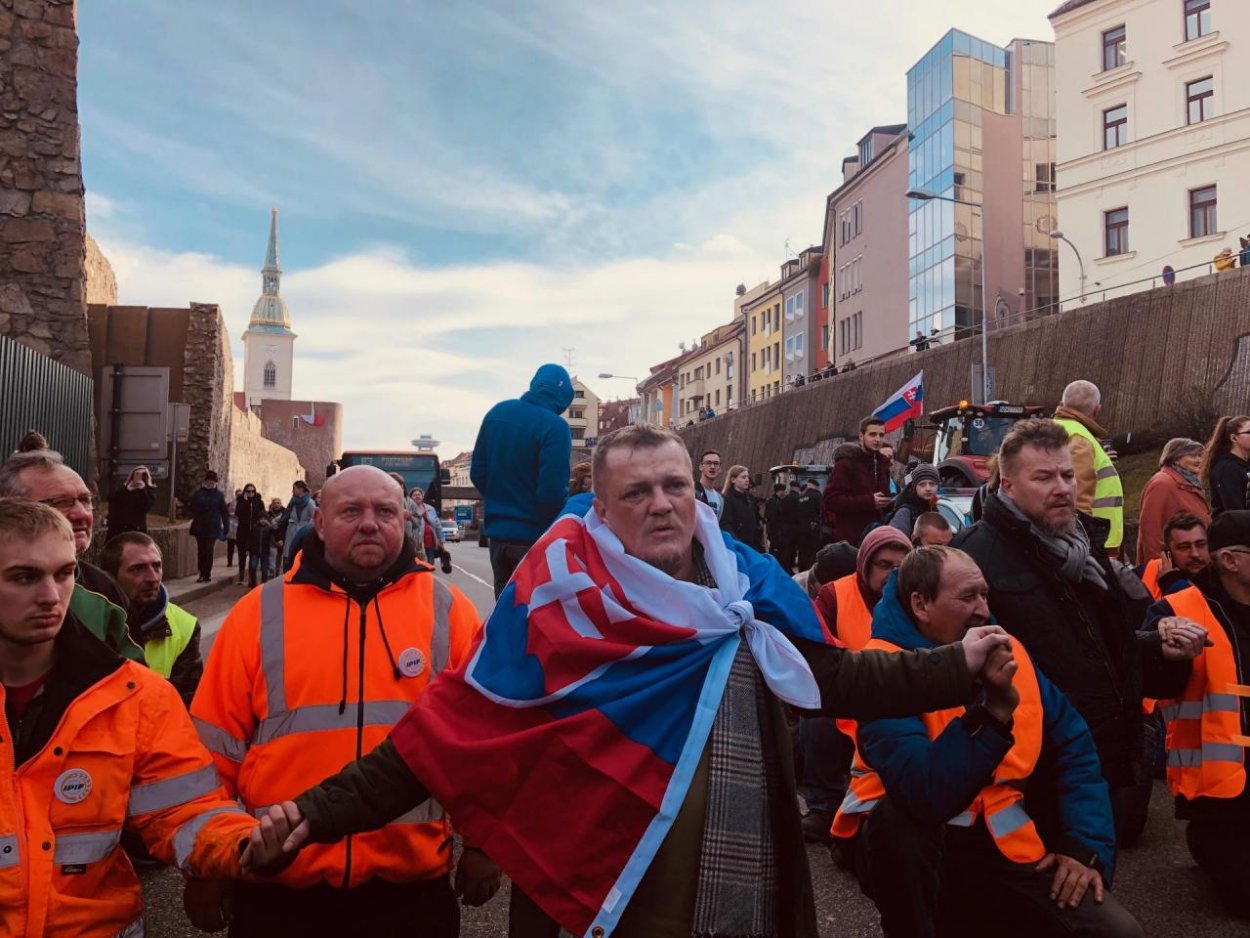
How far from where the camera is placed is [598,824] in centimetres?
235

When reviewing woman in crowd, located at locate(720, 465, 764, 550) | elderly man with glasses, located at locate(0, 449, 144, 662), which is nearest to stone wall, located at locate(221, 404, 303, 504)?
woman in crowd, located at locate(720, 465, 764, 550)

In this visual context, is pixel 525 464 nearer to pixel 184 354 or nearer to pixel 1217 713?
pixel 1217 713

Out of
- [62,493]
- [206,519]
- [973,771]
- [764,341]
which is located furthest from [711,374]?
[973,771]

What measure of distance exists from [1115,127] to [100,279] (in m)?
33.3

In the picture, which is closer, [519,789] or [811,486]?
[519,789]

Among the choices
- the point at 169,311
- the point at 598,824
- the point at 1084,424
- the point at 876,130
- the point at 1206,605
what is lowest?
the point at 598,824

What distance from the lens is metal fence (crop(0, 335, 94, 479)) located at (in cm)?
1116

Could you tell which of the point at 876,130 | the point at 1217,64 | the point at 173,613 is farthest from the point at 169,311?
A: the point at 876,130

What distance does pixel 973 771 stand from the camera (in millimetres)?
2754

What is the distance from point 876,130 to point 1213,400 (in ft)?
115

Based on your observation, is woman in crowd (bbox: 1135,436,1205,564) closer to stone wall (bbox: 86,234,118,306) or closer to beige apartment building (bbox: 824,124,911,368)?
stone wall (bbox: 86,234,118,306)

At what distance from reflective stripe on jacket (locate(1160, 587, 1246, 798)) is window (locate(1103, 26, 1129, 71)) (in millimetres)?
38520

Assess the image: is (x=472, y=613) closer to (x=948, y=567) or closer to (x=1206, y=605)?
(x=948, y=567)

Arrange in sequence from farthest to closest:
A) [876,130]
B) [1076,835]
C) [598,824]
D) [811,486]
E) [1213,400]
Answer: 1. [876,130]
2. [1213,400]
3. [811,486]
4. [1076,835]
5. [598,824]
